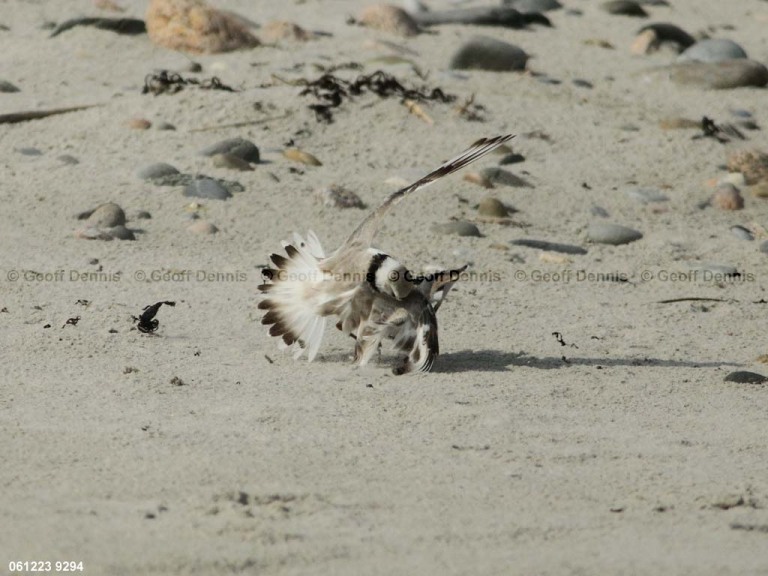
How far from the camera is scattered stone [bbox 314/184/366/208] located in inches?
249

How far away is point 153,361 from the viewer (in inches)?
178

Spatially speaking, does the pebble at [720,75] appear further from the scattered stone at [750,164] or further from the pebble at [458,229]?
the pebble at [458,229]

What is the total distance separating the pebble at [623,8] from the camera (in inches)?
386

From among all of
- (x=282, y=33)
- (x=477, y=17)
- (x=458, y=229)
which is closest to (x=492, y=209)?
(x=458, y=229)

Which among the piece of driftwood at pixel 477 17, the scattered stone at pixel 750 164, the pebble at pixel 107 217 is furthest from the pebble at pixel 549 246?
the piece of driftwood at pixel 477 17

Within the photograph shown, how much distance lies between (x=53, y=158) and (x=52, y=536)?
4.05 metres

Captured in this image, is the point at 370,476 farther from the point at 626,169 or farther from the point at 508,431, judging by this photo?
the point at 626,169

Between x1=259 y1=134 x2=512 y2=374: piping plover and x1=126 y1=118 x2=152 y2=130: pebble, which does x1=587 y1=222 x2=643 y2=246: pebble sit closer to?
x1=259 y1=134 x2=512 y2=374: piping plover

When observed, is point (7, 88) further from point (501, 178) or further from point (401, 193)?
point (401, 193)

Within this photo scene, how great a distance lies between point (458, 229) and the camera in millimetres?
6203

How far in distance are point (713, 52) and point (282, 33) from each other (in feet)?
10.4

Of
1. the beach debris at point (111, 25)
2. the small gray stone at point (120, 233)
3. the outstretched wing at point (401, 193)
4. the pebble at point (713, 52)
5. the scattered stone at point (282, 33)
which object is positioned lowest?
the small gray stone at point (120, 233)

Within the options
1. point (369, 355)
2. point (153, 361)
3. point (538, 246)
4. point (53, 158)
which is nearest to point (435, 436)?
point (369, 355)

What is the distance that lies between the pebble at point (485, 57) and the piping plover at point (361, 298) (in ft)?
11.8
